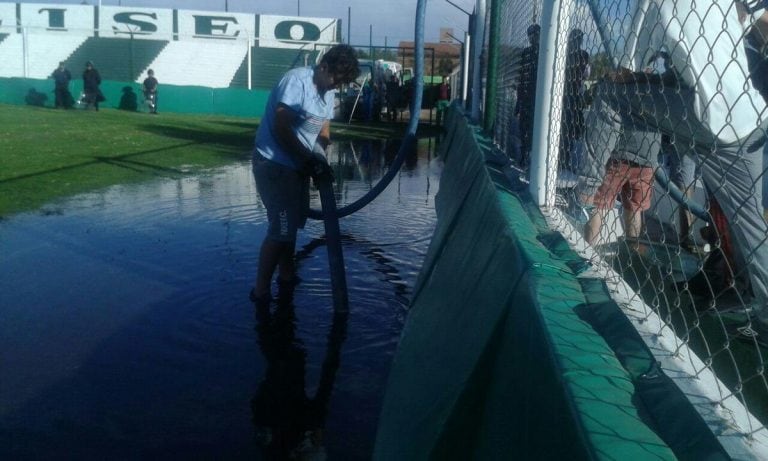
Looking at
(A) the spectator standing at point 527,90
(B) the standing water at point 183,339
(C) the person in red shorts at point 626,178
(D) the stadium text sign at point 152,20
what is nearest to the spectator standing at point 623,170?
(C) the person in red shorts at point 626,178

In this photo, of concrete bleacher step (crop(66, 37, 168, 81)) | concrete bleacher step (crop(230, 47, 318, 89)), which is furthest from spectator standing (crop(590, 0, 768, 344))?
concrete bleacher step (crop(66, 37, 168, 81))

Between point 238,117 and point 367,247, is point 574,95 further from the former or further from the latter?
point 238,117

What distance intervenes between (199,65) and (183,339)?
34.8 m

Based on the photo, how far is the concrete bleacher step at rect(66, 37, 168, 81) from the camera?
125 ft

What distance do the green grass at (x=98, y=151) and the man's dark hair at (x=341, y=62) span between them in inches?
168

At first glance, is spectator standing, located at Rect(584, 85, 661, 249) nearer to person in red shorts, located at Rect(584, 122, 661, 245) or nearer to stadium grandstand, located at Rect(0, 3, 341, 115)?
person in red shorts, located at Rect(584, 122, 661, 245)

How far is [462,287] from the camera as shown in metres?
2.87

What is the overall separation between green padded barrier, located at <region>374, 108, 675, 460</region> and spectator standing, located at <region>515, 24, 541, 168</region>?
3.89 feet

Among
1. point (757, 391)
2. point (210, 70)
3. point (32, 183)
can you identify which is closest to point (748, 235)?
point (757, 391)

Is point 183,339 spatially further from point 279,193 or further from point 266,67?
point 266,67

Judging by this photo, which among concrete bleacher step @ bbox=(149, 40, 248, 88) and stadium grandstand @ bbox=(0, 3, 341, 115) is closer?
stadium grandstand @ bbox=(0, 3, 341, 115)

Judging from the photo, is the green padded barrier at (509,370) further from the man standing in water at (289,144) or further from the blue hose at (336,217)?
the man standing in water at (289,144)

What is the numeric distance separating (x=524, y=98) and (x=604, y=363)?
3398 millimetres

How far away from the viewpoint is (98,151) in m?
14.3
